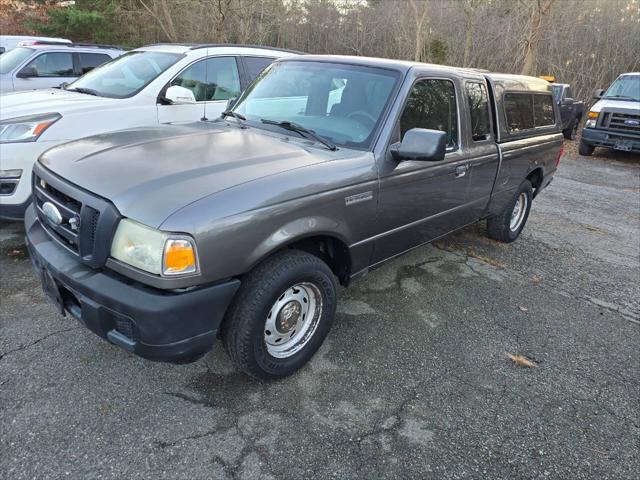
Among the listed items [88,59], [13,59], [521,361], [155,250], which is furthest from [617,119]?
[13,59]

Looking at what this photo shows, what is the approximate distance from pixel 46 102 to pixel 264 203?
371 centimetres

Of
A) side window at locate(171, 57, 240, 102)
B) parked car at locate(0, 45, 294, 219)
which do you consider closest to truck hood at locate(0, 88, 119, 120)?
parked car at locate(0, 45, 294, 219)

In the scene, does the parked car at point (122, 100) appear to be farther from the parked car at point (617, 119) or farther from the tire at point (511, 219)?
the parked car at point (617, 119)

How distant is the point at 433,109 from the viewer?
3.49 metres

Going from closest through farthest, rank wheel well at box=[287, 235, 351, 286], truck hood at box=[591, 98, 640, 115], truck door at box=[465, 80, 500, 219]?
wheel well at box=[287, 235, 351, 286], truck door at box=[465, 80, 500, 219], truck hood at box=[591, 98, 640, 115]

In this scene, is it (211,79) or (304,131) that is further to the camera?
(211,79)

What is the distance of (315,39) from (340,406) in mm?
22738

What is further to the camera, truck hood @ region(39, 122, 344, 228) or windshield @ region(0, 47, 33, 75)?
windshield @ region(0, 47, 33, 75)

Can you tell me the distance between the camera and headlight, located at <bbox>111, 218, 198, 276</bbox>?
81.8 inches

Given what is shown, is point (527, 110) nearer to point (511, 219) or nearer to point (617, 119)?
point (511, 219)

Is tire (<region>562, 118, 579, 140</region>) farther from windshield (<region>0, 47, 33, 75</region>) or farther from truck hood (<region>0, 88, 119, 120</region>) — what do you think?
windshield (<region>0, 47, 33, 75</region>)

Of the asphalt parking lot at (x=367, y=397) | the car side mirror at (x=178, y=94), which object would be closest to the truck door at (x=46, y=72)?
Result: the car side mirror at (x=178, y=94)

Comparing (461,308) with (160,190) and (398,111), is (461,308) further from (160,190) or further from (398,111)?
(160,190)

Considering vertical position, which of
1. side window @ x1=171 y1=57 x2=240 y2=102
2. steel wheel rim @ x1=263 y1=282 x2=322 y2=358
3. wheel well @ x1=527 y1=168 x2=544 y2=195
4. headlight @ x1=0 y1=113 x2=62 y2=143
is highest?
side window @ x1=171 y1=57 x2=240 y2=102
